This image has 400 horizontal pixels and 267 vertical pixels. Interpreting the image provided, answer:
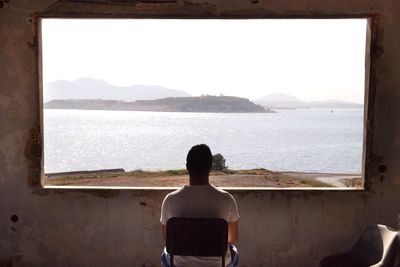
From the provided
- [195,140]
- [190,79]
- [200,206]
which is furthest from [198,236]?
[190,79]

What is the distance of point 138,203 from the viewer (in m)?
3.88

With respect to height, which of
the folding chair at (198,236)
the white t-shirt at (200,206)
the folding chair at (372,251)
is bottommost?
the folding chair at (372,251)

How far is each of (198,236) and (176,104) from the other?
88775mm

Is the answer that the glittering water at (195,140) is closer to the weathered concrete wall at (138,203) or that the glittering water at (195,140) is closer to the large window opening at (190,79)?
the large window opening at (190,79)

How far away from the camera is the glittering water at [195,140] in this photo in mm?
47438

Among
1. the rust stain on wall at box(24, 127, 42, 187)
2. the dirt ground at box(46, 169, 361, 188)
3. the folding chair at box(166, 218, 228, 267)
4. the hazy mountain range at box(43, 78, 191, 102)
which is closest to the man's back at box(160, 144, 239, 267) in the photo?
the folding chair at box(166, 218, 228, 267)

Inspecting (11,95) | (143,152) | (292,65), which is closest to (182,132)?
(143,152)

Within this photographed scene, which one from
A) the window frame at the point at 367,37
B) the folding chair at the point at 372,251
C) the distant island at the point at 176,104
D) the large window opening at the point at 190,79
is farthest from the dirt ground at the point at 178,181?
the distant island at the point at 176,104

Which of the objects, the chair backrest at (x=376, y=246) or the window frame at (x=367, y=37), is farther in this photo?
the window frame at (x=367, y=37)

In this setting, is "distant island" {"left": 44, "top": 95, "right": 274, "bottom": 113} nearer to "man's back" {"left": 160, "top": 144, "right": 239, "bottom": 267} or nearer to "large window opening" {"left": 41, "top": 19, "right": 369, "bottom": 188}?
"large window opening" {"left": 41, "top": 19, "right": 369, "bottom": 188}

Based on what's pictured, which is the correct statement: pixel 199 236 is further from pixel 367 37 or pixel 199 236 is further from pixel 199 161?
pixel 367 37

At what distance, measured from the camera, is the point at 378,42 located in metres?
3.76

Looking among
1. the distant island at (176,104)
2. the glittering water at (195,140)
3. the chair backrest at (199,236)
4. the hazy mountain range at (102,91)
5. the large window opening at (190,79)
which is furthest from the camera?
the hazy mountain range at (102,91)

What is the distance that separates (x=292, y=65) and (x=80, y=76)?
40.0m
